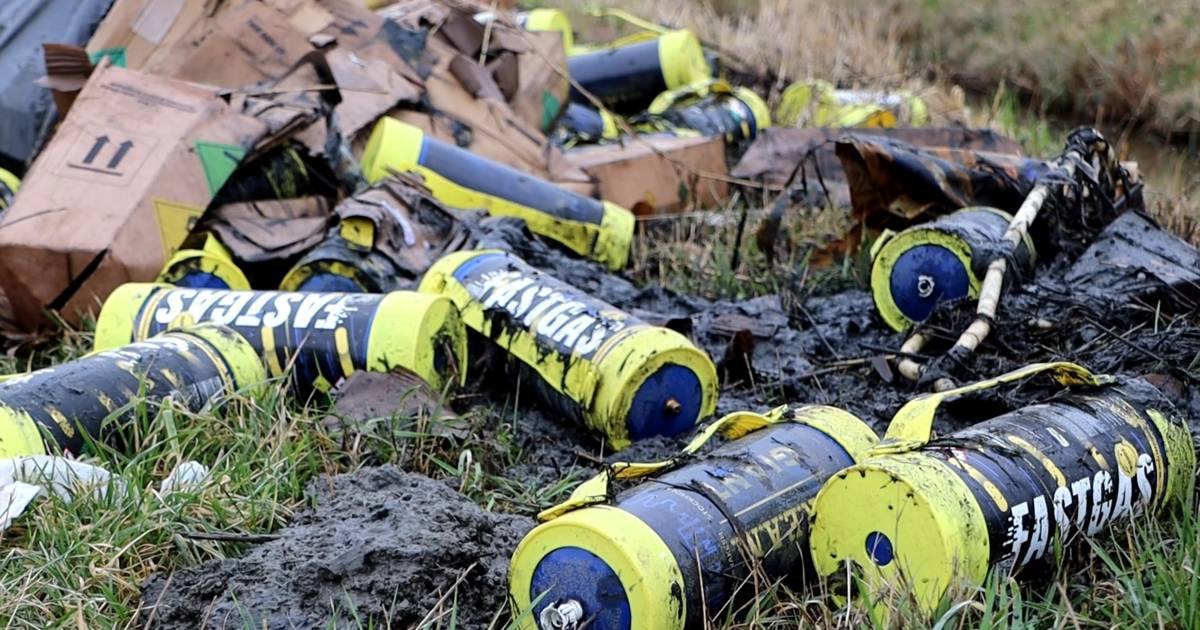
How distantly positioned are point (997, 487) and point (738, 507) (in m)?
0.43

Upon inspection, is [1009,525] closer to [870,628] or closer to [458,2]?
[870,628]

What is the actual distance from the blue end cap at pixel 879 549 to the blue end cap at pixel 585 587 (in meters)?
0.41

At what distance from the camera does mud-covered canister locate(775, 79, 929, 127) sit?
20.1 feet

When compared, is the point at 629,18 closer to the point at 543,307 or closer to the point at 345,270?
the point at 345,270

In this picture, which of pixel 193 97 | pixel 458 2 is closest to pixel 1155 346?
pixel 193 97

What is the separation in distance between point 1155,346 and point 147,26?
12.2 ft

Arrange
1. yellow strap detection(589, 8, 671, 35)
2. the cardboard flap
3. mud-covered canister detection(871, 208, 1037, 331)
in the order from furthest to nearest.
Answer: yellow strap detection(589, 8, 671, 35) → the cardboard flap → mud-covered canister detection(871, 208, 1037, 331)

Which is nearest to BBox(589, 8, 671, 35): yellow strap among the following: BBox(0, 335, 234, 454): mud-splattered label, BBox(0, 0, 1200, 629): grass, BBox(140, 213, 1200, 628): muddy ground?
BBox(0, 0, 1200, 629): grass

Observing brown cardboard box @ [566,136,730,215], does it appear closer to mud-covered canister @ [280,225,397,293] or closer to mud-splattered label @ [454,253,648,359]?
mud-covered canister @ [280,225,397,293]

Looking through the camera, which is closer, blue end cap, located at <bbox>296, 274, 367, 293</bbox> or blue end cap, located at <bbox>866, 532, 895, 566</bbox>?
blue end cap, located at <bbox>866, 532, 895, 566</bbox>

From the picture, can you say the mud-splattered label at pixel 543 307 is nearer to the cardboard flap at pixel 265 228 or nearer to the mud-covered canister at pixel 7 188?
the cardboard flap at pixel 265 228

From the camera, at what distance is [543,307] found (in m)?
3.12

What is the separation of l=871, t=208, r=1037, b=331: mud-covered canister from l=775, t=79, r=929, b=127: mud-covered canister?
2474mm

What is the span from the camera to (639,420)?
9.57 ft
